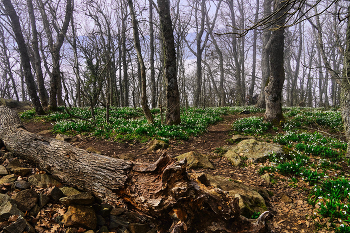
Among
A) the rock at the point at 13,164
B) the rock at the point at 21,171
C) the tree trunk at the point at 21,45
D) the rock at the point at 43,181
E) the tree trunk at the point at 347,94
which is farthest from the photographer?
the tree trunk at the point at 21,45

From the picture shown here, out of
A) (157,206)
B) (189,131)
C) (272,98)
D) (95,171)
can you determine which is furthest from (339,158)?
(95,171)

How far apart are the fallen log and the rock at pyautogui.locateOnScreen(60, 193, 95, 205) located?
0.14 meters

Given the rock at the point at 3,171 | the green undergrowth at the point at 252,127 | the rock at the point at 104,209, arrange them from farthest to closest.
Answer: the green undergrowth at the point at 252,127
the rock at the point at 3,171
the rock at the point at 104,209

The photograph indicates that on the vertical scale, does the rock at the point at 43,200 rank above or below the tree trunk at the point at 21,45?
below

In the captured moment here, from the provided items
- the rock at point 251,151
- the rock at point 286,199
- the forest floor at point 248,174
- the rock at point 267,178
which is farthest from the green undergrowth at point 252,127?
the rock at point 286,199

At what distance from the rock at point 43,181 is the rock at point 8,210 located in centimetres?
78

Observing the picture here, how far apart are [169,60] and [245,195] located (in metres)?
6.62

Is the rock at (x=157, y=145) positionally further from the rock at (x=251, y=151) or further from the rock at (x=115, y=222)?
the rock at (x=115, y=222)

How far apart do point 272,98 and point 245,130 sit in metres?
2.17

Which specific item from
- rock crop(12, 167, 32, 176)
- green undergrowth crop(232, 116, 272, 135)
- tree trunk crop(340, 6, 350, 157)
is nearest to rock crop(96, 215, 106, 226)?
rock crop(12, 167, 32, 176)

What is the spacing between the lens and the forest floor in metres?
3.43

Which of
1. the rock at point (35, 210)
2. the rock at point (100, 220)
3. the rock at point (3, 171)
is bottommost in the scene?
the rock at point (100, 220)

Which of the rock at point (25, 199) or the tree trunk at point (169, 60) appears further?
the tree trunk at point (169, 60)

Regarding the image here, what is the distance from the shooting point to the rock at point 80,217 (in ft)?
9.14
